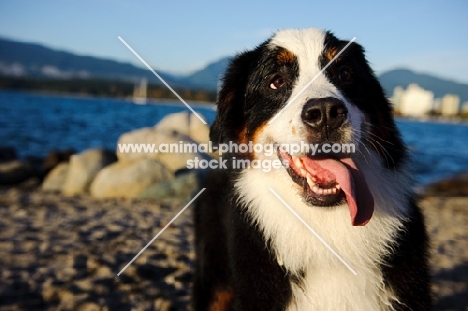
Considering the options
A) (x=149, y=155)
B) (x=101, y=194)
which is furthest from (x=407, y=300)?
(x=149, y=155)

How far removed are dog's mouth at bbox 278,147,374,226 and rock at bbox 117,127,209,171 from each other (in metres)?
8.27

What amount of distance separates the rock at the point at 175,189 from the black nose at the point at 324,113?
7737mm

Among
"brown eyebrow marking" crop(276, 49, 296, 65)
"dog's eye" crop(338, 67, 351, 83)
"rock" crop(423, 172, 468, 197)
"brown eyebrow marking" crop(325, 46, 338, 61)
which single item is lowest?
"rock" crop(423, 172, 468, 197)

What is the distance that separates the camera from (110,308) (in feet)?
13.6

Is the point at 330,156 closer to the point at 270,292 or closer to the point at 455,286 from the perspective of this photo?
the point at 270,292

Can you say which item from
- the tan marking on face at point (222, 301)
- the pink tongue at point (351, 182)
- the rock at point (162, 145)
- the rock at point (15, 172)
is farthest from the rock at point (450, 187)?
the pink tongue at point (351, 182)

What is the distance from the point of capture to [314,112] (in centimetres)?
256

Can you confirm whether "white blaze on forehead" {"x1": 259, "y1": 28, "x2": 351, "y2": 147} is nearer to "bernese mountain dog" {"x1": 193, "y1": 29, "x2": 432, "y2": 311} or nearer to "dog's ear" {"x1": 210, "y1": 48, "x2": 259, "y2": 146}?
"bernese mountain dog" {"x1": 193, "y1": 29, "x2": 432, "y2": 311}

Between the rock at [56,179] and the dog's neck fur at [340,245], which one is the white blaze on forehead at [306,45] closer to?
the dog's neck fur at [340,245]

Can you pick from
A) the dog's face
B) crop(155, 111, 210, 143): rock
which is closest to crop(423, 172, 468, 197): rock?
crop(155, 111, 210, 143): rock

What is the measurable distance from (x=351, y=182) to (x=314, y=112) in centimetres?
47

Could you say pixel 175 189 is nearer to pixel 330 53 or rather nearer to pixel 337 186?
pixel 330 53

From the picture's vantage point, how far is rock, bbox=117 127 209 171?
1144cm

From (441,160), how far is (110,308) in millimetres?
24310
